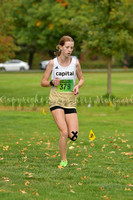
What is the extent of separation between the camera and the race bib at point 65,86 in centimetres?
780

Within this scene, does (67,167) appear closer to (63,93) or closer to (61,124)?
(61,124)

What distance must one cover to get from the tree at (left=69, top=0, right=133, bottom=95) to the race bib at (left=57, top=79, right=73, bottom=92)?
53.9 feet

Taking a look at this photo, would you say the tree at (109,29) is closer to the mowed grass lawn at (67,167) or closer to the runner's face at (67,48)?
the mowed grass lawn at (67,167)

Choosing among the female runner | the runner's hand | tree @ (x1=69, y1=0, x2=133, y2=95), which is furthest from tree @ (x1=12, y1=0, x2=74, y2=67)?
the runner's hand

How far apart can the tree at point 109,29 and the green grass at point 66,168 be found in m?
9.50

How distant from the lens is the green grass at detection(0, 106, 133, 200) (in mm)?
6273

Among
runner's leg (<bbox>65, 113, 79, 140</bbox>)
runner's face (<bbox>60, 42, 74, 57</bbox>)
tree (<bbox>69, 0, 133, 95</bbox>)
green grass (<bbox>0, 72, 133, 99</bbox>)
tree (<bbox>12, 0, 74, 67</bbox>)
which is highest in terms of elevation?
tree (<bbox>12, 0, 74, 67</bbox>)

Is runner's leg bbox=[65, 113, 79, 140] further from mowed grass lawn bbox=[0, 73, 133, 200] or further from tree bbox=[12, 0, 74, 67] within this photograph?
tree bbox=[12, 0, 74, 67]

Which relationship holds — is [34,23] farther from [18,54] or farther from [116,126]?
[116,126]

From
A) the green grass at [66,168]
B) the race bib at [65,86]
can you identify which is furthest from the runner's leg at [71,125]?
the green grass at [66,168]

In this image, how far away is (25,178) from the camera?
23.1ft

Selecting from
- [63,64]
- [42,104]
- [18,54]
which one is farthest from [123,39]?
[18,54]

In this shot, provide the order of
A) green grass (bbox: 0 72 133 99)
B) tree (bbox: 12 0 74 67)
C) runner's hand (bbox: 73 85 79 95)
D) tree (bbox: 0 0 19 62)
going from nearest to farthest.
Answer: runner's hand (bbox: 73 85 79 95) < tree (bbox: 0 0 19 62) < green grass (bbox: 0 72 133 99) < tree (bbox: 12 0 74 67)

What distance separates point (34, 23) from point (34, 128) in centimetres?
4360
